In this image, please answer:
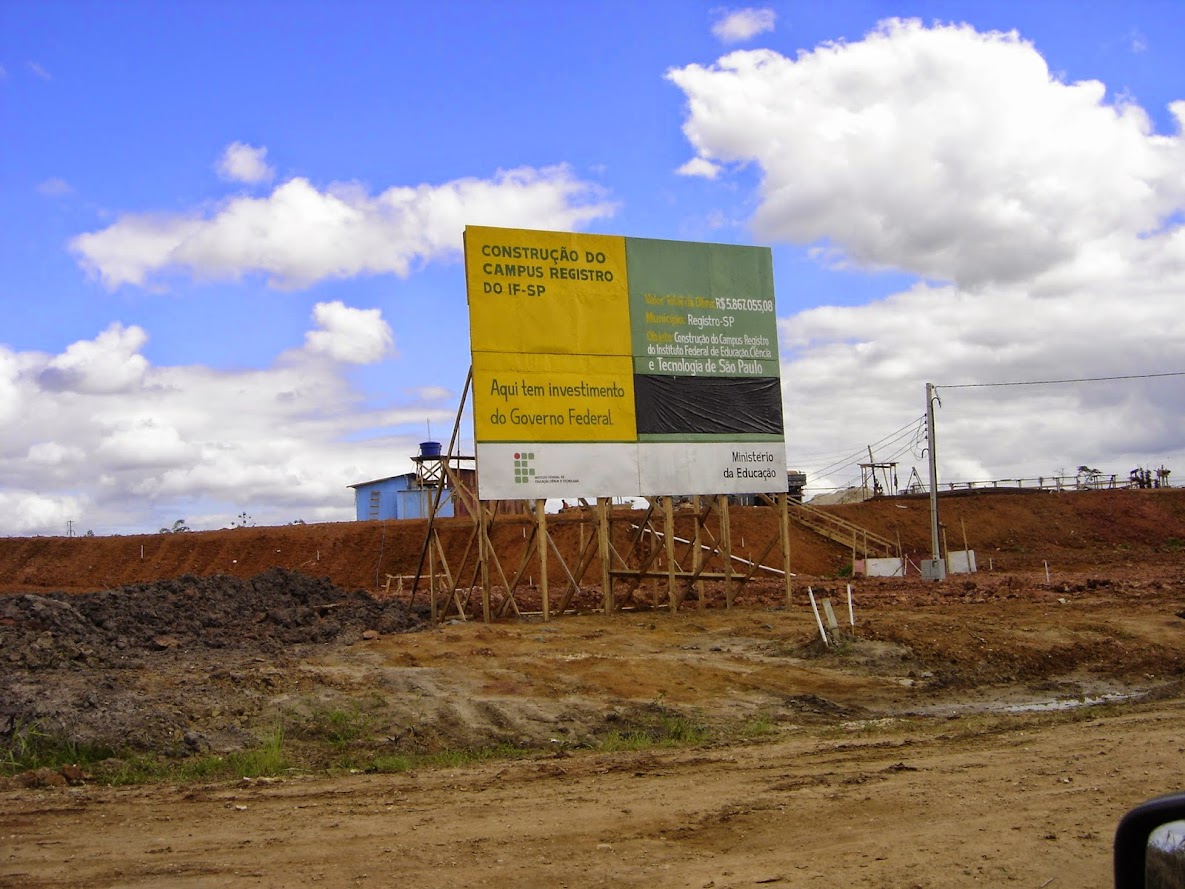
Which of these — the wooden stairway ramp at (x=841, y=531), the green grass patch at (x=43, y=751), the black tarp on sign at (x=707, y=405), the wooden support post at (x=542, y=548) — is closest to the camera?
the green grass patch at (x=43, y=751)

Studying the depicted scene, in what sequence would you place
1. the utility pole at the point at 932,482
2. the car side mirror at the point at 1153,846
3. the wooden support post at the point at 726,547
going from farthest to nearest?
the utility pole at the point at 932,482, the wooden support post at the point at 726,547, the car side mirror at the point at 1153,846

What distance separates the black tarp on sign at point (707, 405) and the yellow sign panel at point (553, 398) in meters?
0.44

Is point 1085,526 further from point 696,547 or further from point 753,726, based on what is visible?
point 753,726

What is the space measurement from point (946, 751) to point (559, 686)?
5.81 meters

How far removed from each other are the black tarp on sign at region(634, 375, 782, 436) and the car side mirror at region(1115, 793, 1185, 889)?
21.0 m

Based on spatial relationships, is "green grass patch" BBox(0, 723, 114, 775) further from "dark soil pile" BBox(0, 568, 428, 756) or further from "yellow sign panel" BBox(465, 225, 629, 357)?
"yellow sign panel" BBox(465, 225, 629, 357)

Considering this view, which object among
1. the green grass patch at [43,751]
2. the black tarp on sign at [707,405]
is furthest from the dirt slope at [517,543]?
the green grass patch at [43,751]

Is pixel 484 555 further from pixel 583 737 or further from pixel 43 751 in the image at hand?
pixel 43 751

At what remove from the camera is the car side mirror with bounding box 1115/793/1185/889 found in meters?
2.27

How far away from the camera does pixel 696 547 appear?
26797 mm

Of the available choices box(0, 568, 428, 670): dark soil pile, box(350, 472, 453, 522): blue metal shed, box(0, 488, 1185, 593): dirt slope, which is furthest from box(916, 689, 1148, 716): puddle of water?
box(350, 472, 453, 522): blue metal shed

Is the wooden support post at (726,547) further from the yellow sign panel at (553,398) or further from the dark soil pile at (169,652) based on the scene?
the dark soil pile at (169,652)

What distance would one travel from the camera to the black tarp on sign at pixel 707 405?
23453 mm

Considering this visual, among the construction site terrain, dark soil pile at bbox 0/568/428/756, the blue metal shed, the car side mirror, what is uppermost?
the blue metal shed
